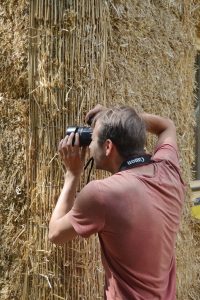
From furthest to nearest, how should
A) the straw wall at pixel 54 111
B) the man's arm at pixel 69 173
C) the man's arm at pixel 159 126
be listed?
the straw wall at pixel 54 111 < the man's arm at pixel 159 126 < the man's arm at pixel 69 173

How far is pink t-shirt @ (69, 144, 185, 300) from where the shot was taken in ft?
5.40

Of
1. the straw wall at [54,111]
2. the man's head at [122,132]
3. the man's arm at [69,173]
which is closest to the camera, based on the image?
the man's head at [122,132]

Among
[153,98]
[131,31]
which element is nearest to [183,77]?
[153,98]

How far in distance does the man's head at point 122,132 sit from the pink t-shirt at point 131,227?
9 cm

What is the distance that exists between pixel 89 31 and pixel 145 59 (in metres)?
0.80

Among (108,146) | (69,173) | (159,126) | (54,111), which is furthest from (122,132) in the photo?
(54,111)

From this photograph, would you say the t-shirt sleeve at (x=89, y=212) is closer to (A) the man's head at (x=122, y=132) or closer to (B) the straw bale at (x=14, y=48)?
(A) the man's head at (x=122, y=132)

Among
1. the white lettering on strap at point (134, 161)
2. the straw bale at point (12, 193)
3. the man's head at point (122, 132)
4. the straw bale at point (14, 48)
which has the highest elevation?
the straw bale at point (14, 48)

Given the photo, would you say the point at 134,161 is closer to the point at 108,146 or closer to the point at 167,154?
the point at 108,146

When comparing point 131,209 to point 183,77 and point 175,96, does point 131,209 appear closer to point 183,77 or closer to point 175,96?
point 175,96

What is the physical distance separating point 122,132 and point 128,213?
1.03ft

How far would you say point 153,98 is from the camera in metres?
3.39

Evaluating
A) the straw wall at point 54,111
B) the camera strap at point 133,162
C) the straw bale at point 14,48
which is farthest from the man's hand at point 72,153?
the straw bale at point 14,48

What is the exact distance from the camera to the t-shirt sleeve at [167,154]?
1981 millimetres
